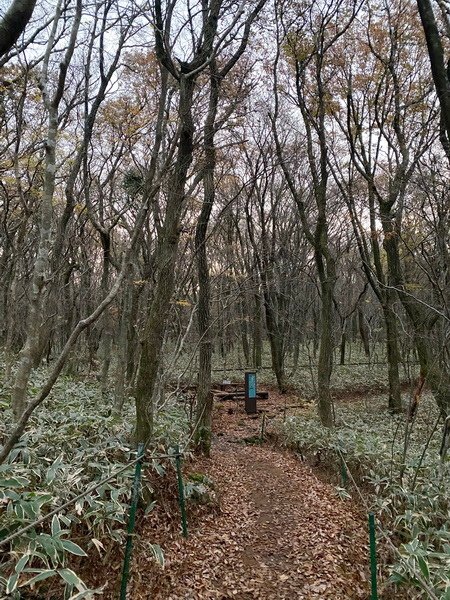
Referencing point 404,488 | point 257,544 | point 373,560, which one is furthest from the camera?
point 404,488

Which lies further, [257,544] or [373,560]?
[257,544]

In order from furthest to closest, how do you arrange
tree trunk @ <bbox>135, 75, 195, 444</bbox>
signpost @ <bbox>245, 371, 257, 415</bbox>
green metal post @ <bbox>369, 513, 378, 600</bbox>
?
signpost @ <bbox>245, 371, 257, 415</bbox> < tree trunk @ <bbox>135, 75, 195, 444</bbox> < green metal post @ <bbox>369, 513, 378, 600</bbox>

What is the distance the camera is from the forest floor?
350cm

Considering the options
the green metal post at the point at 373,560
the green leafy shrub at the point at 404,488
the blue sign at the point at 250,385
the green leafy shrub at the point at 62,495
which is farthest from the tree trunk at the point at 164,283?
the blue sign at the point at 250,385

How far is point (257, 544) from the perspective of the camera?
4.33 metres

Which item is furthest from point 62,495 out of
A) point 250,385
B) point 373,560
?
point 250,385

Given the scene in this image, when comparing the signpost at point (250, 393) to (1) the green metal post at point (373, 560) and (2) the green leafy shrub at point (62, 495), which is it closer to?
(2) the green leafy shrub at point (62, 495)

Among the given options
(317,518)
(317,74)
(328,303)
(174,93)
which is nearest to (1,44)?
(317,518)

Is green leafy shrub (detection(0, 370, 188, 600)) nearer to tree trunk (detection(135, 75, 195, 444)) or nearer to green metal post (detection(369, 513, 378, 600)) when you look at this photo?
tree trunk (detection(135, 75, 195, 444))

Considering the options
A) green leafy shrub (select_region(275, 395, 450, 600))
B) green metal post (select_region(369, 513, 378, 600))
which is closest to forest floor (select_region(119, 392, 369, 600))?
green leafy shrub (select_region(275, 395, 450, 600))

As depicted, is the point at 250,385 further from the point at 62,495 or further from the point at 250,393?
the point at 62,495

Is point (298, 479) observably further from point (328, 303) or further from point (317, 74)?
point (317, 74)

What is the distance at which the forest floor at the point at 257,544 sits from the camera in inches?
138

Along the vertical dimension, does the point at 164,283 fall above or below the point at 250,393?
above
